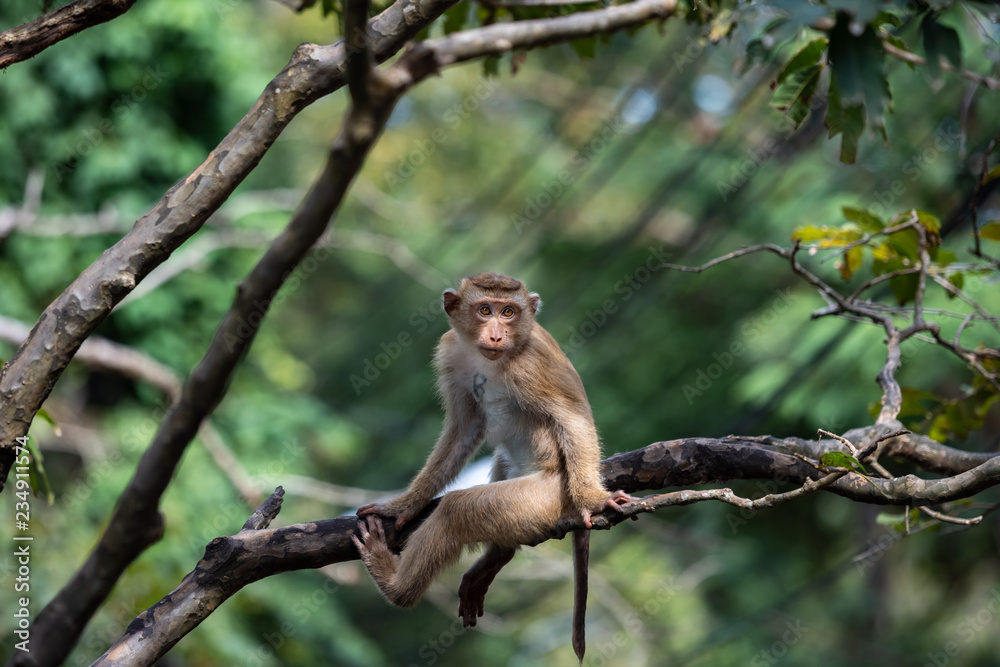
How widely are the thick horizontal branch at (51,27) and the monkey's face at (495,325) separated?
205cm

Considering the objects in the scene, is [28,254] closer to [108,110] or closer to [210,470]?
[108,110]

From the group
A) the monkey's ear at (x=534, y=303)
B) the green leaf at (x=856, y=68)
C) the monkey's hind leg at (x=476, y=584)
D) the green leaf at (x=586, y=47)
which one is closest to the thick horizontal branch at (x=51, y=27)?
the monkey's ear at (x=534, y=303)

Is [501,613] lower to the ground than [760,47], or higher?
lower

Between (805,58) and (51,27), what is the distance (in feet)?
9.83

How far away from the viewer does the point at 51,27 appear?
300 centimetres

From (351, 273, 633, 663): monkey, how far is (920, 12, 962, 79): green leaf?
6.80ft

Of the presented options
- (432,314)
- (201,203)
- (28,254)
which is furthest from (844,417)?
(28,254)

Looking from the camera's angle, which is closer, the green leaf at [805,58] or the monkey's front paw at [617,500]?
the monkey's front paw at [617,500]

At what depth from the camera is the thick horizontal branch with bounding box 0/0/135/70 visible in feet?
9.73

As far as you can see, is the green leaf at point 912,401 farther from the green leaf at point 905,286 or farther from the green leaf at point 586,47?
the green leaf at point 586,47

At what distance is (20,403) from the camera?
279 cm

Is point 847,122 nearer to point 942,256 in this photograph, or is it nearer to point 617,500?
point 942,256

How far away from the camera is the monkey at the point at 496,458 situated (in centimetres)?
366

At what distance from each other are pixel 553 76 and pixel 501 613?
39.3ft
